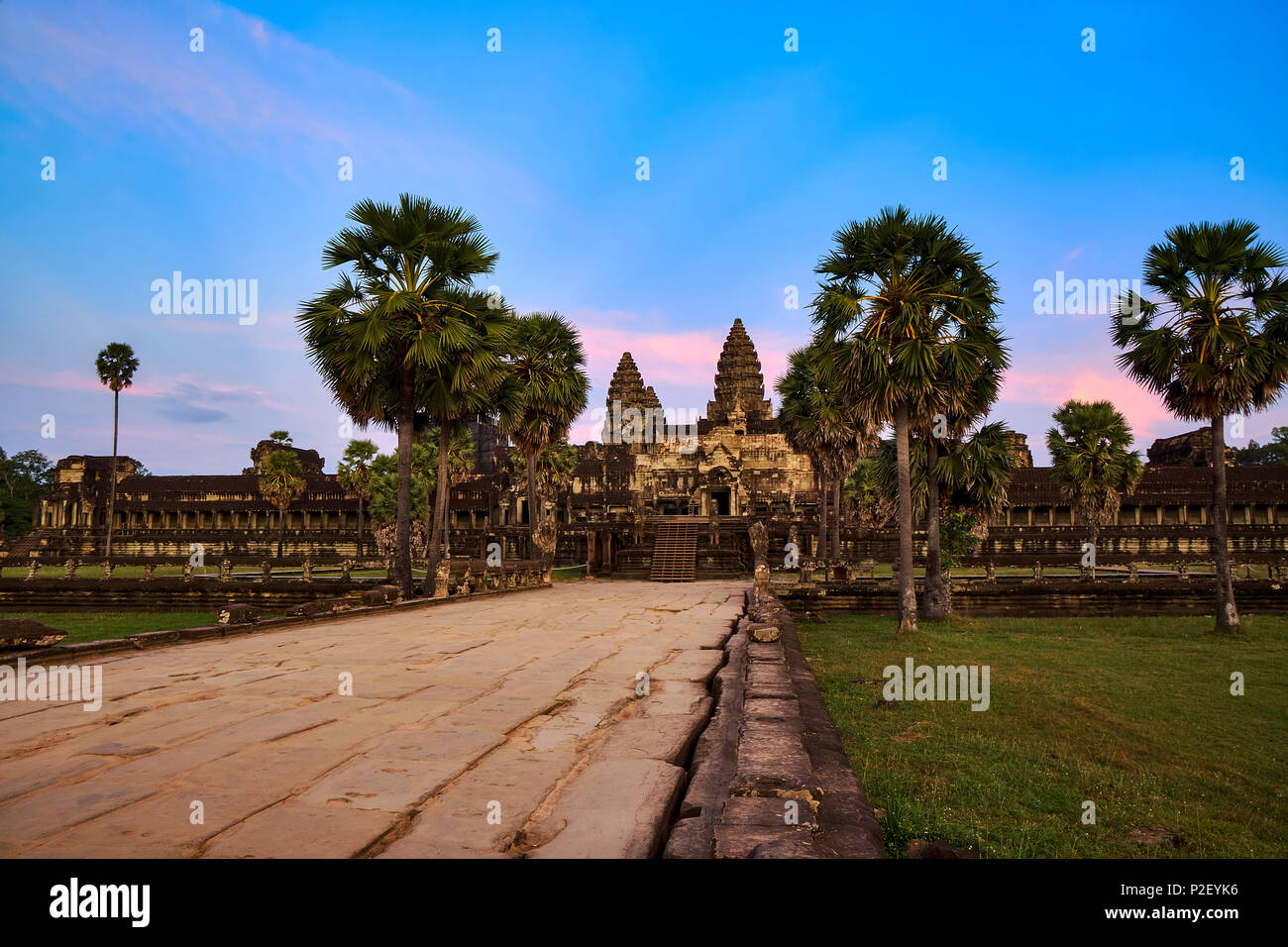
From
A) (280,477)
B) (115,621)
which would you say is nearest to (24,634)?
(115,621)

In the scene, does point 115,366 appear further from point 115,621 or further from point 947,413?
point 947,413

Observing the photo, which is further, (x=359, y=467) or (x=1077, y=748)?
(x=359, y=467)

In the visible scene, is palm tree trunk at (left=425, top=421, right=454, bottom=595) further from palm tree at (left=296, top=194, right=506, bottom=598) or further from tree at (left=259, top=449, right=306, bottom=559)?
tree at (left=259, top=449, right=306, bottom=559)

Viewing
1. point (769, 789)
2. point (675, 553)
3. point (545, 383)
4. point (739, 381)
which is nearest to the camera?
point (769, 789)

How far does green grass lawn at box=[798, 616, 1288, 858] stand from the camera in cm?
504

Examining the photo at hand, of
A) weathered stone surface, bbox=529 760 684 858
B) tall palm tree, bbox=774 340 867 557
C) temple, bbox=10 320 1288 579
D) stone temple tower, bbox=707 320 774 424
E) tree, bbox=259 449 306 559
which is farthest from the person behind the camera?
stone temple tower, bbox=707 320 774 424

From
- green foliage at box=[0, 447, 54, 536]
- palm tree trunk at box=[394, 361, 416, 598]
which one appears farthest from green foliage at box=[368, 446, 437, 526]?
green foliage at box=[0, 447, 54, 536]

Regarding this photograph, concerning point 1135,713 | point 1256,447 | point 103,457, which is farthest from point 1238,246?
point 1256,447

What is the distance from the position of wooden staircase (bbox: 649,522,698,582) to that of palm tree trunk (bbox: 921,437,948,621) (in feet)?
41.8

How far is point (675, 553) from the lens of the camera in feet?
107

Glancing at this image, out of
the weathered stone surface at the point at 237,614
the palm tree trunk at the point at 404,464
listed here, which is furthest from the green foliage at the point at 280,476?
the weathered stone surface at the point at 237,614

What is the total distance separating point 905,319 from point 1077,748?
10.9 metres

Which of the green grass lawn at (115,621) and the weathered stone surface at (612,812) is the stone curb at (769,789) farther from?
the green grass lawn at (115,621)
